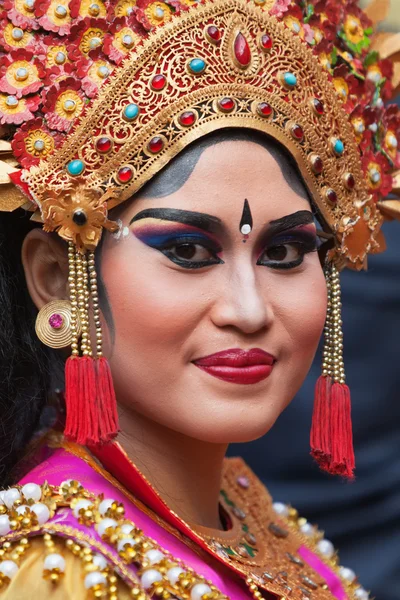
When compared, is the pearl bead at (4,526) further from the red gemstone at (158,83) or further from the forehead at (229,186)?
the red gemstone at (158,83)

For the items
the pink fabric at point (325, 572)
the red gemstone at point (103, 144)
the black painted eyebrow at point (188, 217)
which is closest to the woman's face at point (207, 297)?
the black painted eyebrow at point (188, 217)

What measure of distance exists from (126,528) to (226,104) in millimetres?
837

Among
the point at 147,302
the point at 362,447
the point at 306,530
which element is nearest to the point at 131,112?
the point at 147,302

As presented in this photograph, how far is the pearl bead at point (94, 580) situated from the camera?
5.75 ft

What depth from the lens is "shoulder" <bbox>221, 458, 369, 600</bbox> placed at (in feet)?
7.25

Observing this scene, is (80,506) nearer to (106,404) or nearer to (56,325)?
(106,404)

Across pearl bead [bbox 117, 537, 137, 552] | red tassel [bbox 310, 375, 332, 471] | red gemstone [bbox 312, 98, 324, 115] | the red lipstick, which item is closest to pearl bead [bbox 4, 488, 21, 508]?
pearl bead [bbox 117, 537, 137, 552]

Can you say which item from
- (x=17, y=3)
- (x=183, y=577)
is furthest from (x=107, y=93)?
(x=183, y=577)

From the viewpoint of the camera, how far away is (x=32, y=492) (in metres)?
1.88

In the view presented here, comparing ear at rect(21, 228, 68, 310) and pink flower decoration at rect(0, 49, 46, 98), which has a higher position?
pink flower decoration at rect(0, 49, 46, 98)

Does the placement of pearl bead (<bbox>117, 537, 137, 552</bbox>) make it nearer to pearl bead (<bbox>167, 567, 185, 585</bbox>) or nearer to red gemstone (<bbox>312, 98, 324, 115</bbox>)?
pearl bead (<bbox>167, 567, 185, 585</bbox>)

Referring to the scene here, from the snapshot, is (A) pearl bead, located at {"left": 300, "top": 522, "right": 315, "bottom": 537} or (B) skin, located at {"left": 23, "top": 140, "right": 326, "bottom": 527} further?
(A) pearl bead, located at {"left": 300, "top": 522, "right": 315, "bottom": 537}

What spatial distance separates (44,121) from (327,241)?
69 centimetres

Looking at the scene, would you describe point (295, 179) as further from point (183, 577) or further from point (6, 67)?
point (183, 577)
